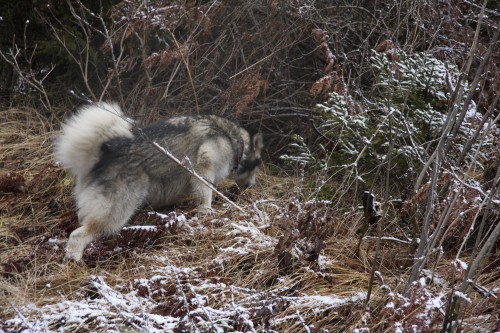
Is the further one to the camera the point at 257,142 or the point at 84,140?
the point at 257,142

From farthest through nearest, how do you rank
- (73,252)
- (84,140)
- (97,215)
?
1. (84,140)
2. (97,215)
3. (73,252)

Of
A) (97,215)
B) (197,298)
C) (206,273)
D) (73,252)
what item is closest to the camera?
(197,298)

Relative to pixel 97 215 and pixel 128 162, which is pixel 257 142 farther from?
pixel 97 215

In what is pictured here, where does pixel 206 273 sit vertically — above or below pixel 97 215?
above

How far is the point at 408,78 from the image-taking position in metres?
5.37

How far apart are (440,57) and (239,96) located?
2199 mm

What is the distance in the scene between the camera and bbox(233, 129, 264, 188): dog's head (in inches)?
252

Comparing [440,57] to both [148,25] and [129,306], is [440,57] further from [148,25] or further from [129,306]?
[129,306]

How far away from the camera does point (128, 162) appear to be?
5.36 meters

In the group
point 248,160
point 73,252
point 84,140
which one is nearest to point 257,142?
point 248,160

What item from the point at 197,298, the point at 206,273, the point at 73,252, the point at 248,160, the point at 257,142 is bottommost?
the point at 73,252

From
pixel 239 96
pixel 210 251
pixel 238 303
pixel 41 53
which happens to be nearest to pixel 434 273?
pixel 238 303

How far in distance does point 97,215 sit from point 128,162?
557mm

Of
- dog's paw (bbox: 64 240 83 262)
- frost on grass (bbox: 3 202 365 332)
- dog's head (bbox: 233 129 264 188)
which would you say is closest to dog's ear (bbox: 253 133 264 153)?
dog's head (bbox: 233 129 264 188)
